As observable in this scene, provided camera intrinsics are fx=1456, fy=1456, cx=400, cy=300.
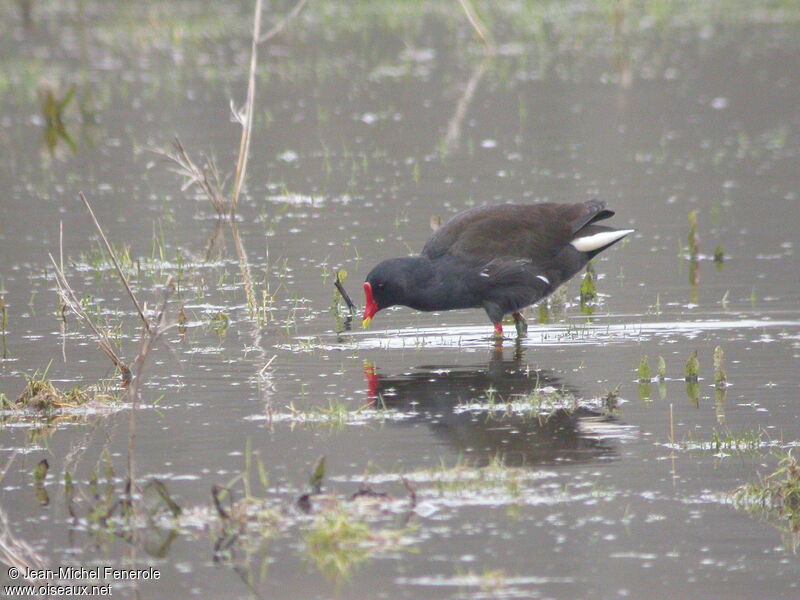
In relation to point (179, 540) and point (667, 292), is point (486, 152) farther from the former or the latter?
point (179, 540)

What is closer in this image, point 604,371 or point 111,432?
point 111,432

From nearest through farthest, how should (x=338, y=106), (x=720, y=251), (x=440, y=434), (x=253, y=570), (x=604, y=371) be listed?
(x=253, y=570)
(x=440, y=434)
(x=604, y=371)
(x=720, y=251)
(x=338, y=106)

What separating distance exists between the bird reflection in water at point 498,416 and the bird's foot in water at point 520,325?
54 cm

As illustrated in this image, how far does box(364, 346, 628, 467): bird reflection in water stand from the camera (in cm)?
729

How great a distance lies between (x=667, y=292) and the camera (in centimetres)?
1122

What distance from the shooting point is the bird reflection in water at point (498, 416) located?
7.29 m

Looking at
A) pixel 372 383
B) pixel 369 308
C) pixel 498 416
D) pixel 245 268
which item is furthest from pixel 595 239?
pixel 245 268

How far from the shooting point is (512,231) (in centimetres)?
1030

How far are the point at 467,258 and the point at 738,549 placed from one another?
4.34 meters

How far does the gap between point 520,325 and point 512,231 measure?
2.19 feet

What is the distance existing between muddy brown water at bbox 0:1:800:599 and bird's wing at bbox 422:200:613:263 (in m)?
0.60

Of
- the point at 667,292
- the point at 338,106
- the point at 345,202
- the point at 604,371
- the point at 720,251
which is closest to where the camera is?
the point at 604,371

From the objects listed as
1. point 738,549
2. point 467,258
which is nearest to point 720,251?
point 467,258

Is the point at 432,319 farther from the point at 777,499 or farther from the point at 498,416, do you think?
the point at 777,499
